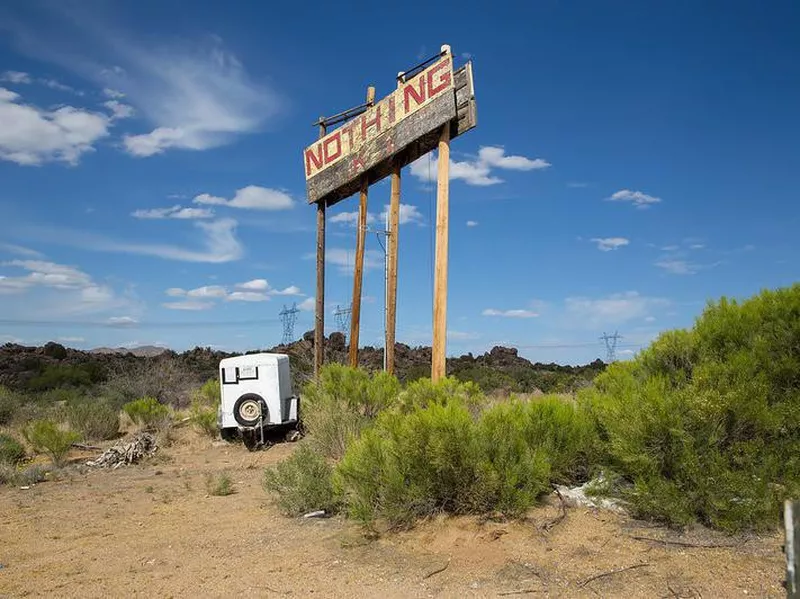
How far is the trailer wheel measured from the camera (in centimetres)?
1191

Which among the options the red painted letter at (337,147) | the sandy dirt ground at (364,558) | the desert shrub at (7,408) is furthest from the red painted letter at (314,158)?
the desert shrub at (7,408)

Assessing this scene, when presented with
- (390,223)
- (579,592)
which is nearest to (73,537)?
(579,592)

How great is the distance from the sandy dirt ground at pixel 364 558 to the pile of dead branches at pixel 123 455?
12.6 ft

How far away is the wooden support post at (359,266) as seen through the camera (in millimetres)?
13859

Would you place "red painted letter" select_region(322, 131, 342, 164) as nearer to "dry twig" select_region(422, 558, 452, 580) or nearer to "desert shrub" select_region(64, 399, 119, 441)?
"desert shrub" select_region(64, 399, 119, 441)

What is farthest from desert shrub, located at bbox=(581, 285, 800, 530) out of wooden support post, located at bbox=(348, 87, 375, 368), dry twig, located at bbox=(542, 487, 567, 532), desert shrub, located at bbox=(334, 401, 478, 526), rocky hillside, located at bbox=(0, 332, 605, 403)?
rocky hillside, located at bbox=(0, 332, 605, 403)

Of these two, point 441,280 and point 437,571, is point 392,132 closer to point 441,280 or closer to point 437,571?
point 441,280

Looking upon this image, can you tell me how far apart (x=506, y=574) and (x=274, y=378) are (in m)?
8.03

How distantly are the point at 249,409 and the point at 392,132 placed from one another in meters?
5.68

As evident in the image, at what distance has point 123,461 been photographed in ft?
37.3

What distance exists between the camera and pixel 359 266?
1398cm

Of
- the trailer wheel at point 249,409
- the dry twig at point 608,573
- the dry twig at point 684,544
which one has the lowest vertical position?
the dry twig at point 608,573

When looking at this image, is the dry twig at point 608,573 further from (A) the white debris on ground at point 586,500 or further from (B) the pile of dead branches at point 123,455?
(B) the pile of dead branches at point 123,455

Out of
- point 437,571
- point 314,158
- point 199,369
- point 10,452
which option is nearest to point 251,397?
point 10,452
